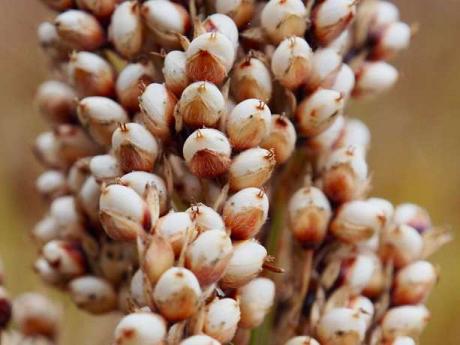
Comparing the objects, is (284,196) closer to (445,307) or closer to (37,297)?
(37,297)

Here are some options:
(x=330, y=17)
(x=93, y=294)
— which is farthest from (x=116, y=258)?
(x=330, y=17)

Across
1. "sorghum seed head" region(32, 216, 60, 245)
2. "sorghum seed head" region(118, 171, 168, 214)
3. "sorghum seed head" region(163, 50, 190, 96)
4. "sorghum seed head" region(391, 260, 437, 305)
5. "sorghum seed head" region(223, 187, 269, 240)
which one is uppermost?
"sorghum seed head" region(163, 50, 190, 96)

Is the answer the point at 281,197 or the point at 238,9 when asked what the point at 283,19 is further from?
the point at 281,197

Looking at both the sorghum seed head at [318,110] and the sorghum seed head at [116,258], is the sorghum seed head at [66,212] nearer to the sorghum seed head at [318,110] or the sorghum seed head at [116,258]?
the sorghum seed head at [116,258]

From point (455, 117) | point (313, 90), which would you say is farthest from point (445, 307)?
point (313, 90)

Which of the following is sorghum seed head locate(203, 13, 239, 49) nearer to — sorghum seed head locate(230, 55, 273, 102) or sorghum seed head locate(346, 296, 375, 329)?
sorghum seed head locate(230, 55, 273, 102)

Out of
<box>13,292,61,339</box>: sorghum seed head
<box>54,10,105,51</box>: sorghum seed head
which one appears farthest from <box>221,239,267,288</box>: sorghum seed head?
<box>13,292,61,339</box>: sorghum seed head
